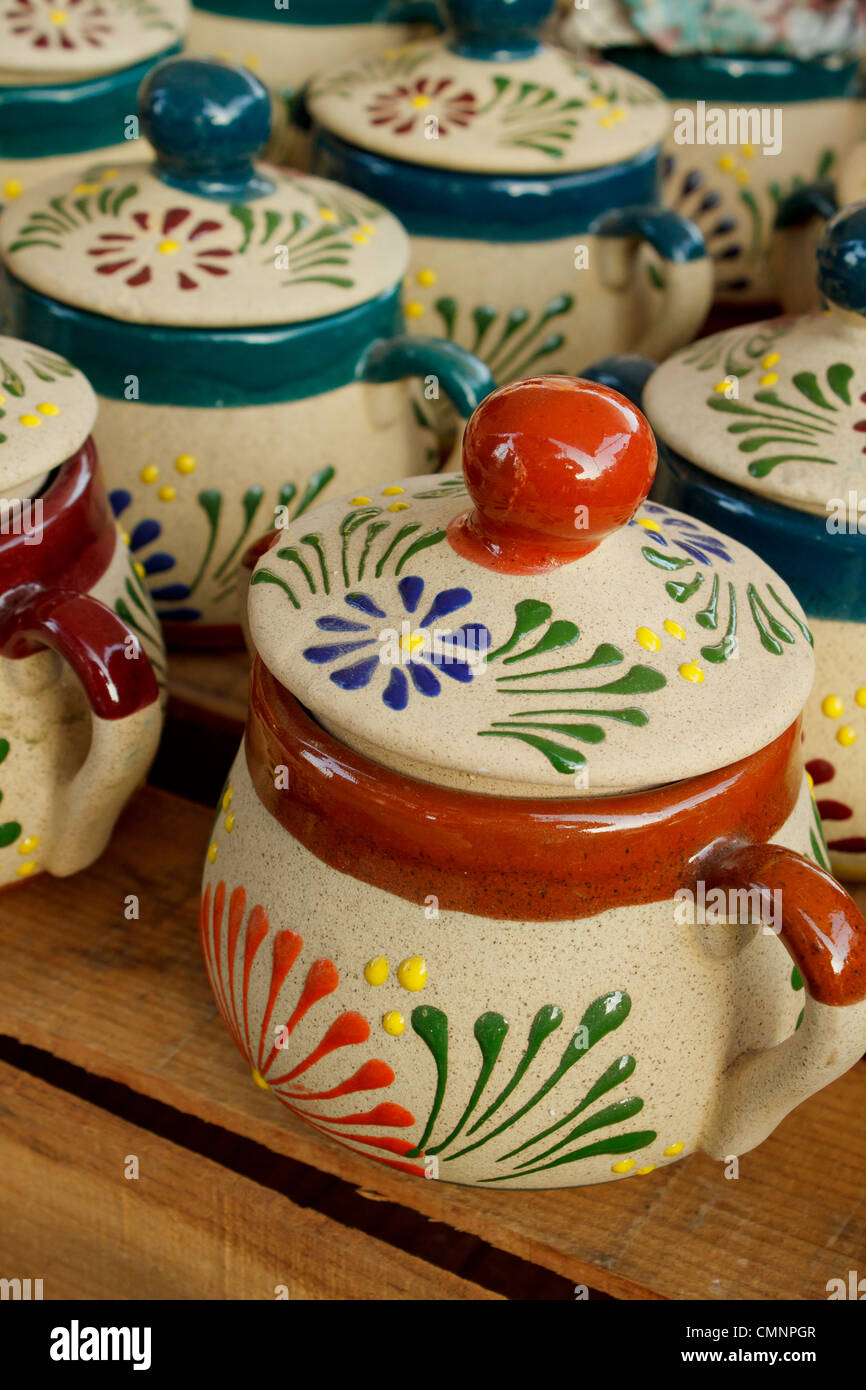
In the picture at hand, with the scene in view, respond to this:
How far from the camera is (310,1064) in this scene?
27.1 inches

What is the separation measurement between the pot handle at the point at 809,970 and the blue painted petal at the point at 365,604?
19 cm

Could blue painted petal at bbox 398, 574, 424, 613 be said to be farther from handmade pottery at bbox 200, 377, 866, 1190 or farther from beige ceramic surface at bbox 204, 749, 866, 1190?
beige ceramic surface at bbox 204, 749, 866, 1190

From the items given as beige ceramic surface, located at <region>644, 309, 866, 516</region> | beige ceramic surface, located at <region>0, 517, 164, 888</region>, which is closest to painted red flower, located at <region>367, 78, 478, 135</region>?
beige ceramic surface, located at <region>644, 309, 866, 516</region>

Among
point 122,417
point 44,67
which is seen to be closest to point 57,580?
point 122,417

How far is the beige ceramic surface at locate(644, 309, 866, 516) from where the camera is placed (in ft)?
2.53

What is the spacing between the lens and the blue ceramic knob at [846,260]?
80 centimetres

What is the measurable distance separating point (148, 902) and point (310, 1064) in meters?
0.26

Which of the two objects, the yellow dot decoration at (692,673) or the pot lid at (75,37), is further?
the pot lid at (75,37)

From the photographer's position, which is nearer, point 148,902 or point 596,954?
point 596,954

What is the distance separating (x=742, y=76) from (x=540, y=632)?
3.11 ft

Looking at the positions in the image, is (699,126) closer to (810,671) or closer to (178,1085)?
(810,671)

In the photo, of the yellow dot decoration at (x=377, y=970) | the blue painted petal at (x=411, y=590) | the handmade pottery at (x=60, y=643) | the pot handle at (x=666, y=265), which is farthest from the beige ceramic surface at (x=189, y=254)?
the yellow dot decoration at (x=377, y=970)

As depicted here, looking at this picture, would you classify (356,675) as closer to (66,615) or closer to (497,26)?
(66,615)

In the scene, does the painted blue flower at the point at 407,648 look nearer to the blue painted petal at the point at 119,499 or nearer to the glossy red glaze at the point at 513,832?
the glossy red glaze at the point at 513,832
